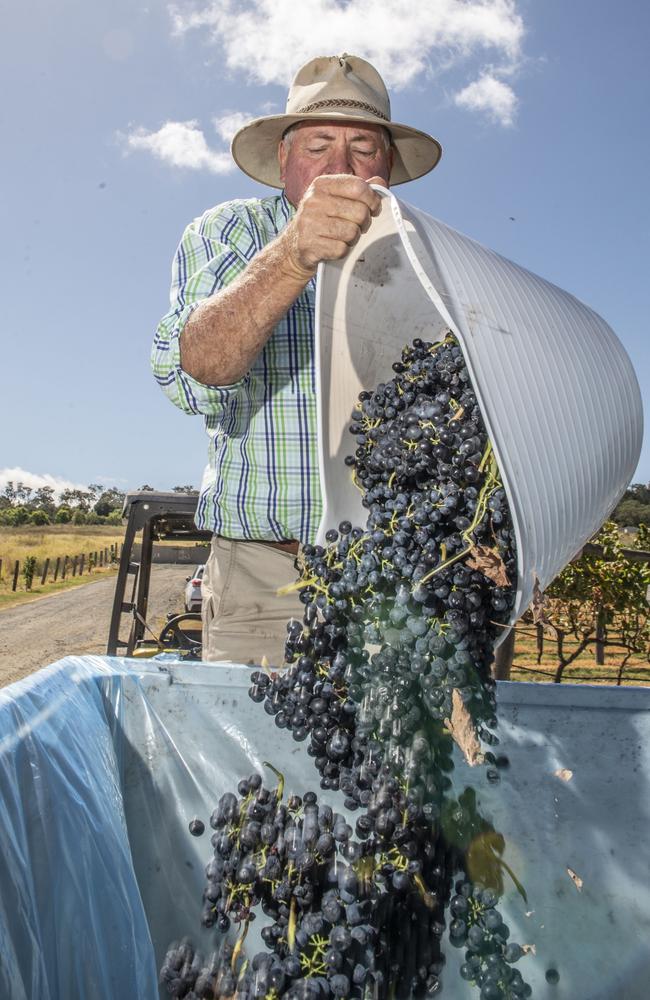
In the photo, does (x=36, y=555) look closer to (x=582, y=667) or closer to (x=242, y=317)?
(x=582, y=667)

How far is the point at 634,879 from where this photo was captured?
1559 mm

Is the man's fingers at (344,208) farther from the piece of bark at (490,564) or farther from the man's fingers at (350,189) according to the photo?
the piece of bark at (490,564)

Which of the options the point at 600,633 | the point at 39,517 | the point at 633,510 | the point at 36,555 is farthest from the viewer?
the point at 39,517

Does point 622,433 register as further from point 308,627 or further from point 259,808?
point 259,808

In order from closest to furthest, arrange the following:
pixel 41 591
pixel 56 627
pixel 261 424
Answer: pixel 261 424 → pixel 56 627 → pixel 41 591

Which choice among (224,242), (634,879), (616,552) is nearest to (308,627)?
(634,879)

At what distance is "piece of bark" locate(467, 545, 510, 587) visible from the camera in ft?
3.94

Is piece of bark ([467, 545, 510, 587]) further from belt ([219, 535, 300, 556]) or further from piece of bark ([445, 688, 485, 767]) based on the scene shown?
belt ([219, 535, 300, 556])

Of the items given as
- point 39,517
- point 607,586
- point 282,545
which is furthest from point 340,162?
point 39,517

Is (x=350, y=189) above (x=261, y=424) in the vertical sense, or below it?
above

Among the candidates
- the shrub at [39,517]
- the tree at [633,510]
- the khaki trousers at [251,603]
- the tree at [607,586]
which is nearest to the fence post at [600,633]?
the tree at [607,586]

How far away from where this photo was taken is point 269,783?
1632mm

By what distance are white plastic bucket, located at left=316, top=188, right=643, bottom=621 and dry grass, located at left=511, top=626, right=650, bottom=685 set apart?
772cm

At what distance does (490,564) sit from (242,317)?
0.72 meters
